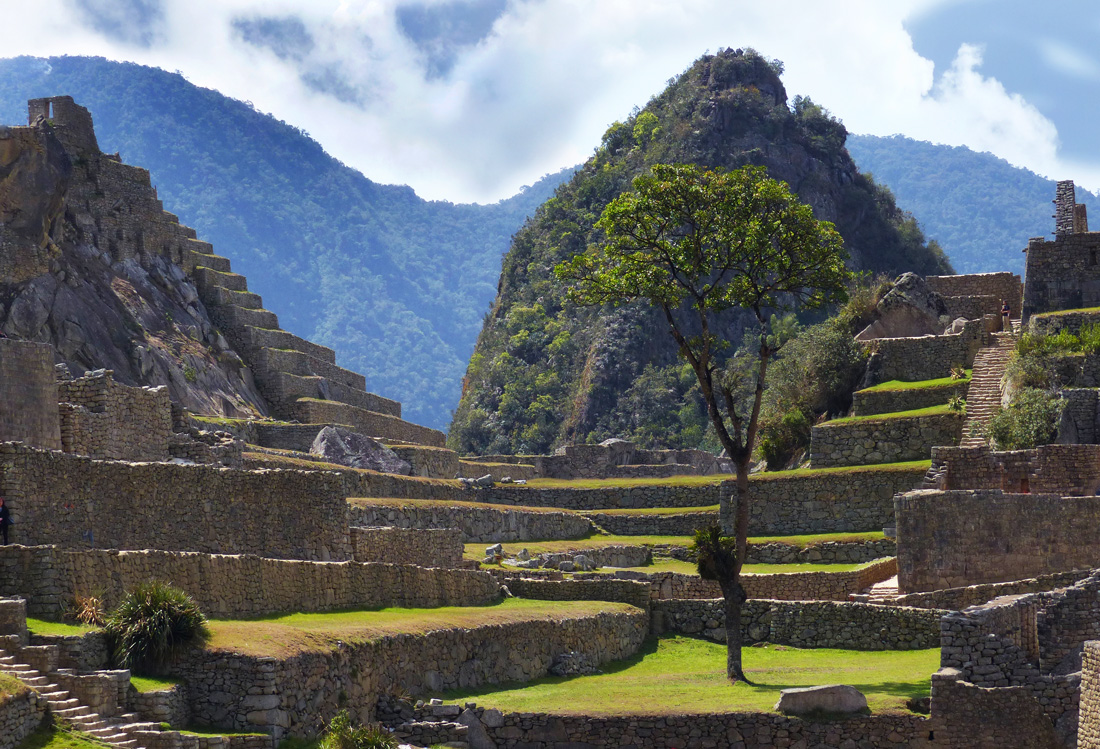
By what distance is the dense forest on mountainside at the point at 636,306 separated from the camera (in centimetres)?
10962

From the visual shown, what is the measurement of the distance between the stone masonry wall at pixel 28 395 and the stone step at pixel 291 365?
2586cm

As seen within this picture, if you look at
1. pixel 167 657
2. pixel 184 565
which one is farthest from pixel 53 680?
pixel 184 565

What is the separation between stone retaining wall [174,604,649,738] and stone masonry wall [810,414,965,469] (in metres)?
12.1

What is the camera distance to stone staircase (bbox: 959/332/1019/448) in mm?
40594

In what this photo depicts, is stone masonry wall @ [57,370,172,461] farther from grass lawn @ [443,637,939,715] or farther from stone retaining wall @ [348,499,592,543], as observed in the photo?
grass lawn @ [443,637,939,715]

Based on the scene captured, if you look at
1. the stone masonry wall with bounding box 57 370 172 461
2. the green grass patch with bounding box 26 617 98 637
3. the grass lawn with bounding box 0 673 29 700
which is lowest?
the grass lawn with bounding box 0 673 29 700

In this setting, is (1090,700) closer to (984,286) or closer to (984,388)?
(984,388)

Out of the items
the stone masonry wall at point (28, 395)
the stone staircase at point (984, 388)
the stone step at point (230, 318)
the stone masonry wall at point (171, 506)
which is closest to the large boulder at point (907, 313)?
the stone staircase at point (984, 388)

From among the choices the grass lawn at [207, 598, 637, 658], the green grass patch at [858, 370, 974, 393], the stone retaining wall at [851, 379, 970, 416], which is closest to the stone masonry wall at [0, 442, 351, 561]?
the grass lawn at [207, 598, 637, 658]

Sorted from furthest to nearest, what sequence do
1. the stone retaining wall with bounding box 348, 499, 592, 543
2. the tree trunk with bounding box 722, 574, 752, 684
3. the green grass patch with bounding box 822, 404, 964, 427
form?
the green grass patch with bounding box 822, 404, 964, 427, the stone retaining wall with bounding box 348, 499, 592, 543, the tree trunk with bounding box 722, 574, 752, 684

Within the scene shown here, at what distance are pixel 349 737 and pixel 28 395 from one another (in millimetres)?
9603

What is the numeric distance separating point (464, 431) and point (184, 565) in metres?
89.1

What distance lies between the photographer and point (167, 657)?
20.5 meters

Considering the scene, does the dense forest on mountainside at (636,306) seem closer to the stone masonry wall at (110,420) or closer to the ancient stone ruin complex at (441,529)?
the ancient stone ruin complex at (441,529)
